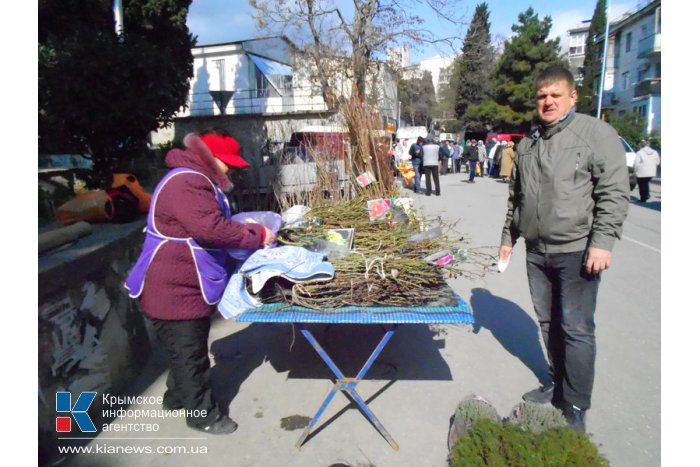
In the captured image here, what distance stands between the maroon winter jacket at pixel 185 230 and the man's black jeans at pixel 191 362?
0.08m

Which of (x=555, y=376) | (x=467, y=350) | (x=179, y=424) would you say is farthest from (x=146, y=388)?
(x=555, y=376)

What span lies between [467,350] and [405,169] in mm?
9838

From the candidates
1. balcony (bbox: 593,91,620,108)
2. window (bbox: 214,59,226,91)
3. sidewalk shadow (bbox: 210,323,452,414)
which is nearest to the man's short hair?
sidewalk shadow (bbox: 210,323,452,414)

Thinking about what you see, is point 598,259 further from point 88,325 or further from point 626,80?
point 626,80

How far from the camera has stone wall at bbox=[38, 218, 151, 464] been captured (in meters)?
2.25

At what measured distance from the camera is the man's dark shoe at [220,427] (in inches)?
97.1

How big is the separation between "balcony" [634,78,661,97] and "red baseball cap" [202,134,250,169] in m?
32.7

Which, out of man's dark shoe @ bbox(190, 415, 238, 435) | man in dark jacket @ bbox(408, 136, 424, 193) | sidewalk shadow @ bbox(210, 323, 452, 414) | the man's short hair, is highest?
man in dark jacket @ bbox(408, 136, 424, 193)

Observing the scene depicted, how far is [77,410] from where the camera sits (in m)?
2.44

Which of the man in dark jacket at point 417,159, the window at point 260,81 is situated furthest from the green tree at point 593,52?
A: the man in dark jacket at point 417,159

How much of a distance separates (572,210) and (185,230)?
2.12 meters

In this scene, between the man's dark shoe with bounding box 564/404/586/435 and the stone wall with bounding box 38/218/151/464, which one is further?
the man's dark shoe with bounding box 564/404/586/435

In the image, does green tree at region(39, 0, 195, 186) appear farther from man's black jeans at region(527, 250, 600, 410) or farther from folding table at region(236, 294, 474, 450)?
man's black jeans at region(527, 250, 600, 410)

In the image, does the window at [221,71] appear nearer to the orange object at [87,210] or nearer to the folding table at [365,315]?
the orange object at [87,210]
